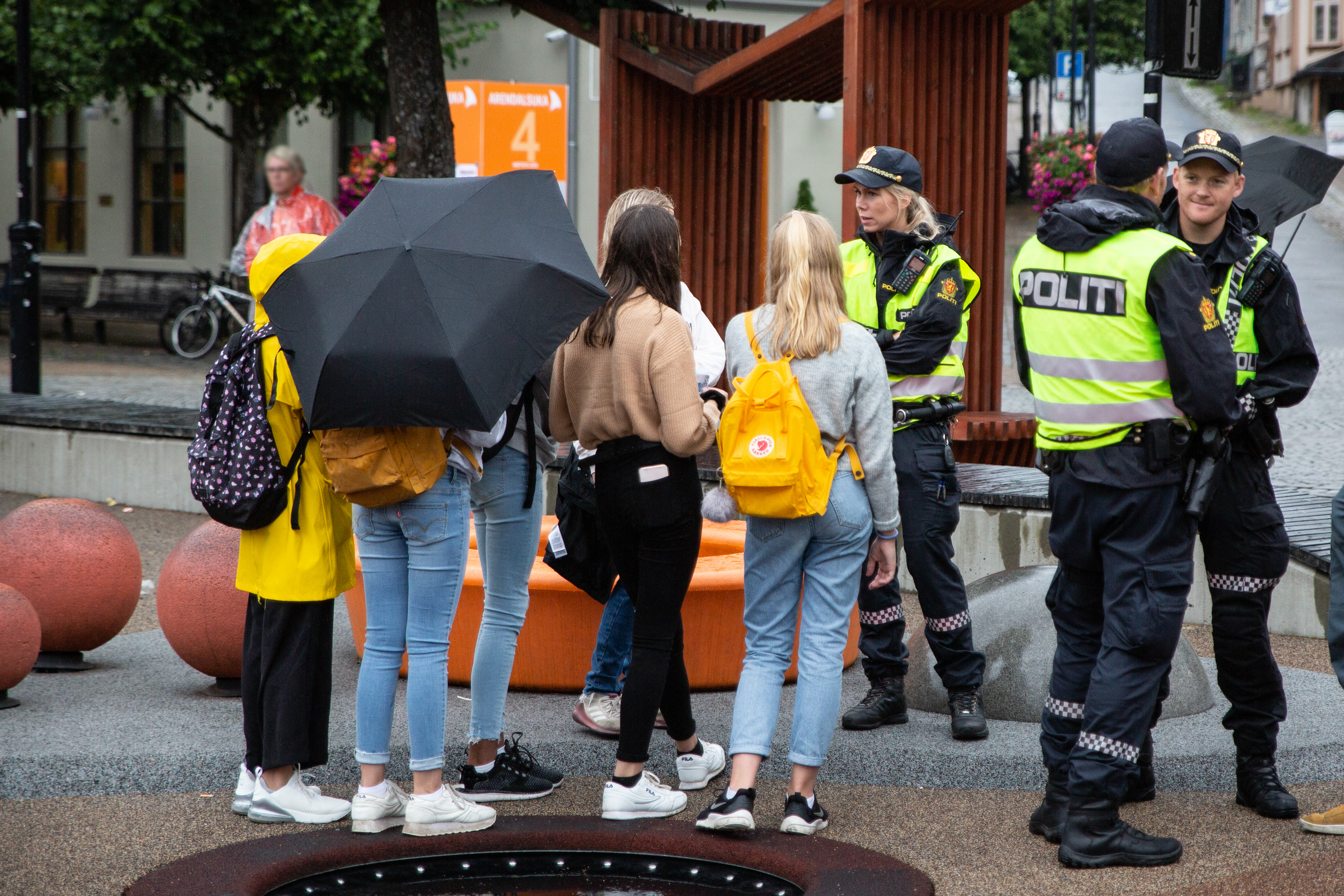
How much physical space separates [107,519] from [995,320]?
4.53m

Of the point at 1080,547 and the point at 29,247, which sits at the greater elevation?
the point at 29,247

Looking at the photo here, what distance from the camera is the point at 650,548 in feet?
13.8

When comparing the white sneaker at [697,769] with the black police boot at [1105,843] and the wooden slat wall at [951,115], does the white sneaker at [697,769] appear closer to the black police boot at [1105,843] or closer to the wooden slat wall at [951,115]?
the black police boot at [1105,843]

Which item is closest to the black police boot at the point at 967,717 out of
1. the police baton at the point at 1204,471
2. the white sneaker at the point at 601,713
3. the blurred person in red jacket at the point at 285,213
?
the white sneaker at the point at 601,713

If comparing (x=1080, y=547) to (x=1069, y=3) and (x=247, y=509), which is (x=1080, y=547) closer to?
(x=247, y=509)

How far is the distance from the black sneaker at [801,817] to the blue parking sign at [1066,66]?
30.8 m

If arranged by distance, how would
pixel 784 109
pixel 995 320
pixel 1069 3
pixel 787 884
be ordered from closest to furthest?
pixel 787 884
pixel 995 320
pixel 784 109
pixel 1069 3

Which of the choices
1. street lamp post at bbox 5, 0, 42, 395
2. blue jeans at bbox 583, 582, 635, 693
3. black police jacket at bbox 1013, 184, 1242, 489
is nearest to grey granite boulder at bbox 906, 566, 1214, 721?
blue jeans at bbox 583, 582, 635, 693

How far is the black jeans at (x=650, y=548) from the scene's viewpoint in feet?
13.6

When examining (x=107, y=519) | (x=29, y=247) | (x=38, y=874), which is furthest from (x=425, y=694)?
(x=29, y=247)

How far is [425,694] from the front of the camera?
414cm

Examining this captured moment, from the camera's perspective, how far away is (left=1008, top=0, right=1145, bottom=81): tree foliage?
121 ft

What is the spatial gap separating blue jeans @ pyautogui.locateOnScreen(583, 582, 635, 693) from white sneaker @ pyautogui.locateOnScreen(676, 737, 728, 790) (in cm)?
59

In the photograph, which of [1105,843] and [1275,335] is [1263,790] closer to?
[1105,843]
